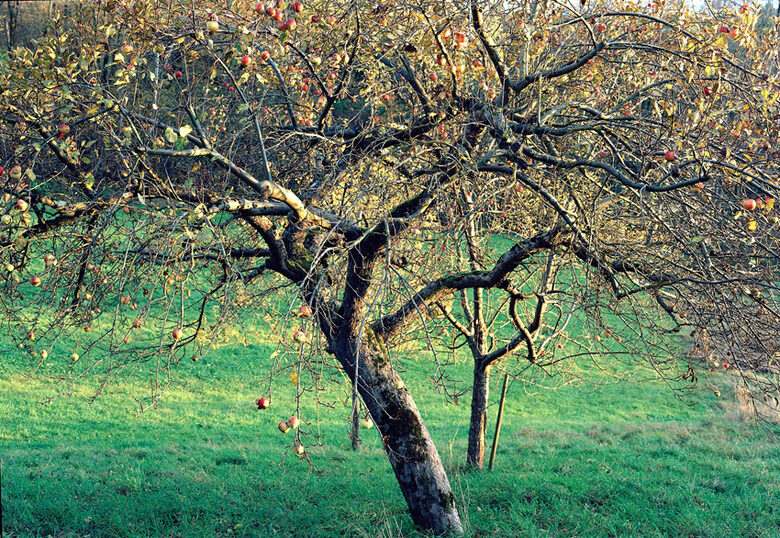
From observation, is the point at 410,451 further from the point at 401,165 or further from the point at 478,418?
the point at 401,165

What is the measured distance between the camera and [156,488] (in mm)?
7441

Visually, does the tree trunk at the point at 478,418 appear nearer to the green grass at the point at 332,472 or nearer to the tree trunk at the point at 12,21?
the green grass at the point at 332,472

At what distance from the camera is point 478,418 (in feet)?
27.3

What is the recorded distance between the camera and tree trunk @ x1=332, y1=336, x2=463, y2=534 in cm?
590

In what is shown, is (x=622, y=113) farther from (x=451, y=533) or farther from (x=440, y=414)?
(x=440, y=414)

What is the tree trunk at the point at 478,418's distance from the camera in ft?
27.1

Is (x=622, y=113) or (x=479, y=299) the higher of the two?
(x=622, y=113)

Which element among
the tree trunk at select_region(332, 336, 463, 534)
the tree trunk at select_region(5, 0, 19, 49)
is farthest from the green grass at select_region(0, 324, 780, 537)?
the tree trunk at select_region(5, 0, 19, 49)

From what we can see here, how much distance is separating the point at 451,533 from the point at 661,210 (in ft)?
11.7

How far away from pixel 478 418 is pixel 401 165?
4208mm

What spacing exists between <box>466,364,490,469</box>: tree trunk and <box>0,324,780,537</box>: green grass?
13.1 inches

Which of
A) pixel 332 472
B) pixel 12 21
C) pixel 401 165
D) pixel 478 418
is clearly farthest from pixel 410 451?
pixel 12 21

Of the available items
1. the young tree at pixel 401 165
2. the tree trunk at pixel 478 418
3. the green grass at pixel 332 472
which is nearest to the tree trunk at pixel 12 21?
the green grass at pixel 332 472

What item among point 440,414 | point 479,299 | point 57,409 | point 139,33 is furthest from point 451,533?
point 57,409
